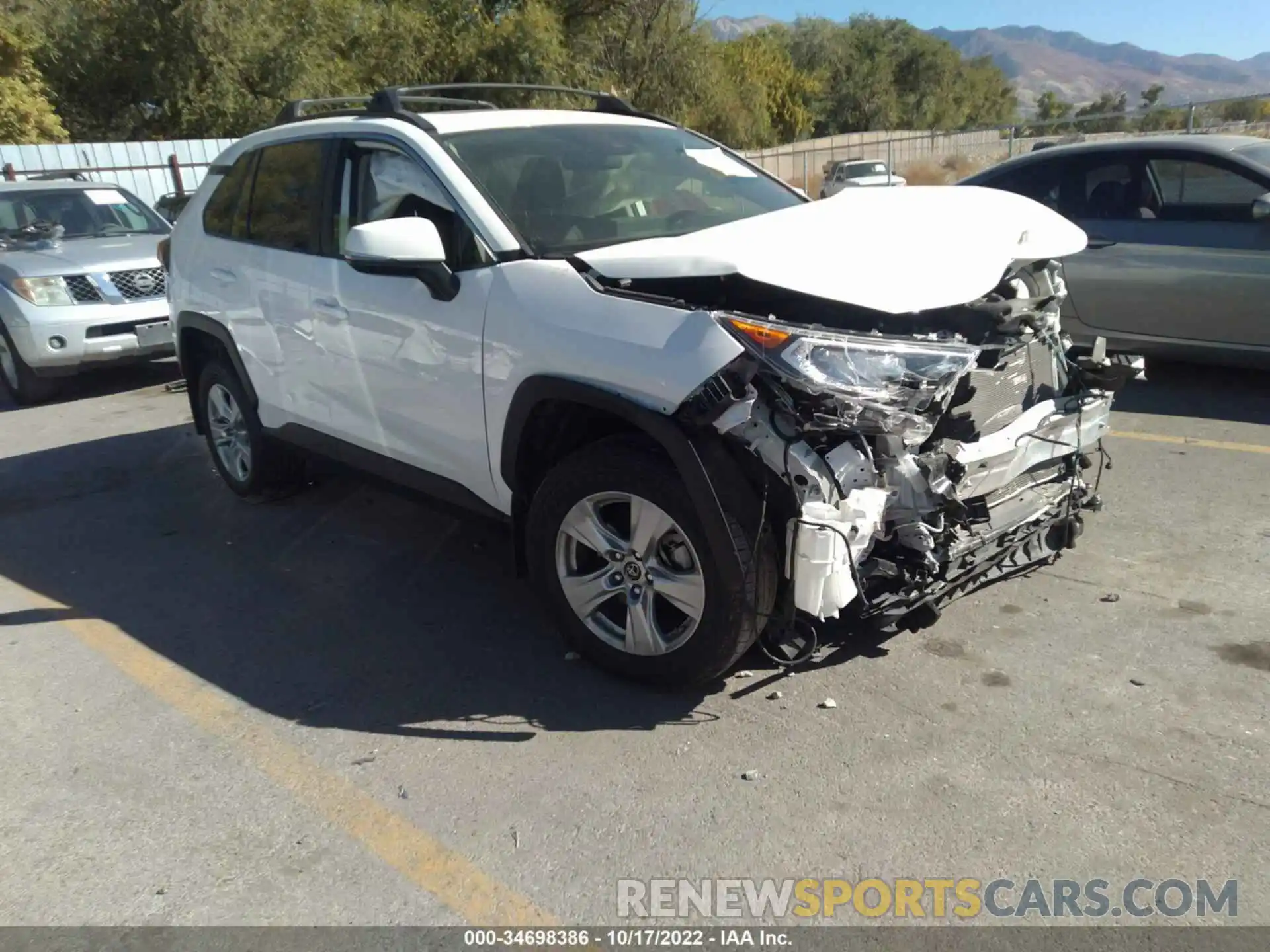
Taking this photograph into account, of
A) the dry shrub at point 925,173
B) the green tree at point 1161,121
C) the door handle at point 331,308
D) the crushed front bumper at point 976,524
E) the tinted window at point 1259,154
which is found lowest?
the crushed front bumper at point 976,524

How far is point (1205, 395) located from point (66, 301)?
883 cm

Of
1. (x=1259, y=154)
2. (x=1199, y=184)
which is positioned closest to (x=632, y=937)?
(x=1199, y=184)

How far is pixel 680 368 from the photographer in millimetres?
3176

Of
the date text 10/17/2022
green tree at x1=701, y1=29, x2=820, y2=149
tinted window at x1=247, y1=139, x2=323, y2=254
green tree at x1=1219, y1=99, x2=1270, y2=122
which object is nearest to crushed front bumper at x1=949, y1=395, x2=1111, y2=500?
the date text 10/17/2022

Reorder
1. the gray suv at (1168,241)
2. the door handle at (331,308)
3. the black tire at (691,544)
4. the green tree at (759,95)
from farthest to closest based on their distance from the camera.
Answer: the green tree at (759,95) < the gray suv at (1168,241) < the door handle at (331,308) < the black tire at (691,544)

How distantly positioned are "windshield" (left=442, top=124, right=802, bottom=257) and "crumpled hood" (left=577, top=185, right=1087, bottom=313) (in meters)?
0.33

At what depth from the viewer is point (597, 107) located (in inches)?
219

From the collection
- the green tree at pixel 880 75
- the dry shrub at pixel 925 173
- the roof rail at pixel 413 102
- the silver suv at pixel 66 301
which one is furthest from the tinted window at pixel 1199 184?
the green tree at pixel 880 75

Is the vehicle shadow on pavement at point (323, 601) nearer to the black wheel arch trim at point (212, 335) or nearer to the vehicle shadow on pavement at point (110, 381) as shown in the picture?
the black wheel arch trim at point (212, 335)

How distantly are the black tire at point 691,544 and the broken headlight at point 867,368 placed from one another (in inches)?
19.1

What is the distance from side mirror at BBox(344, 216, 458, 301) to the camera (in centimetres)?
373

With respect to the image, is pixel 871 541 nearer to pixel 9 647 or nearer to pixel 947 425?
pixel 947 425

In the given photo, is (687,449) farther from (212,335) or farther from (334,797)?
(212,335)

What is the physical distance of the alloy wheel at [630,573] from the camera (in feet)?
11.2
